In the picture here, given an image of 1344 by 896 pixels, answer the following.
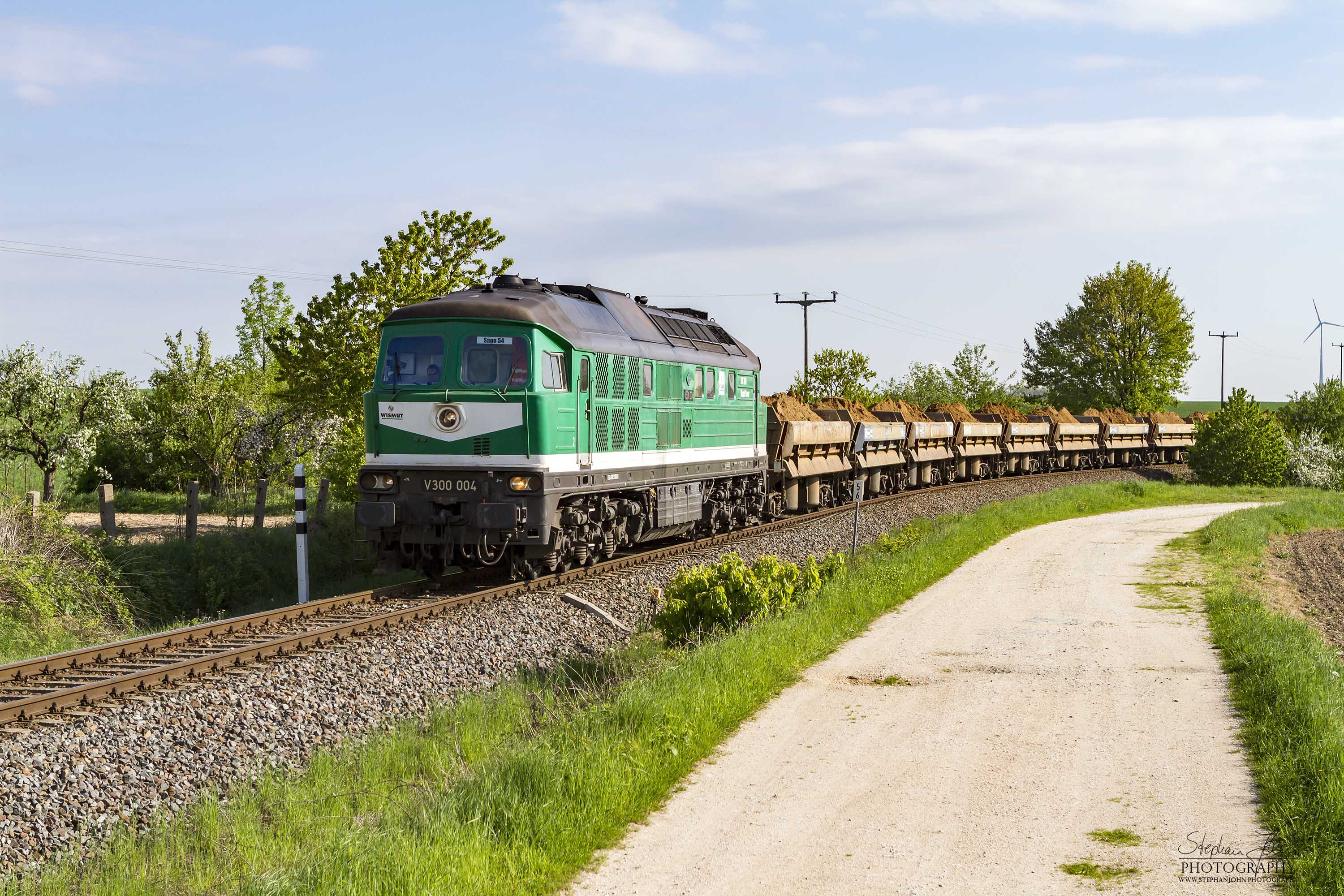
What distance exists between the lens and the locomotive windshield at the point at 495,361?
13508 millimetres

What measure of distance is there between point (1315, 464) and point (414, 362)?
44.8m

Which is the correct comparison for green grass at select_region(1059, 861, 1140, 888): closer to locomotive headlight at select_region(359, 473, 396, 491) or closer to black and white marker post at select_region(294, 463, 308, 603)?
locomotive headlight at select_region(359, 473, 396, 491)

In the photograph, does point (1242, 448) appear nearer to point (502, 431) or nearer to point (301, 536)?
point (502, 431)

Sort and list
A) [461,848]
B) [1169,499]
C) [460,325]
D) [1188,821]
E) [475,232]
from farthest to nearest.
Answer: [1169,499] < [475,232] < [460,325] < [1188,821] < [461,848]

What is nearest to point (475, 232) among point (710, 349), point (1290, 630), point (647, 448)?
point (710, 349)

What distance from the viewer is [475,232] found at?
27984 millimetres

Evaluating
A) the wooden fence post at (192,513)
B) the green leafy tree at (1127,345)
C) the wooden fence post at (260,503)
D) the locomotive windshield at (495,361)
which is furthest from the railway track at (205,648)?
the green leafy tree at (1127,345)

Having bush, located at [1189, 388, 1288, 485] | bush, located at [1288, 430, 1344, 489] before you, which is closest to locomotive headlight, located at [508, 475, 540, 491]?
bush, located at [1189, 388, 1288, 485]

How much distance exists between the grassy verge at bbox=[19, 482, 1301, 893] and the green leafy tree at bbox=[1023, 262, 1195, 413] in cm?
6677

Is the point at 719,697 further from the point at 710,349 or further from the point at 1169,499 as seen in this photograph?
the point at 1169,499

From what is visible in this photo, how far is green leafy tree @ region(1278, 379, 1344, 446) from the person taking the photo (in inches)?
2051

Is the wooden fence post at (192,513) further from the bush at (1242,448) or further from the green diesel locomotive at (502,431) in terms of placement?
the bush at (1242,448)

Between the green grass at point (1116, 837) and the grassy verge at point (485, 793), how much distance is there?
2532 millimetres

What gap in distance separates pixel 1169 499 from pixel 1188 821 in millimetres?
31810
